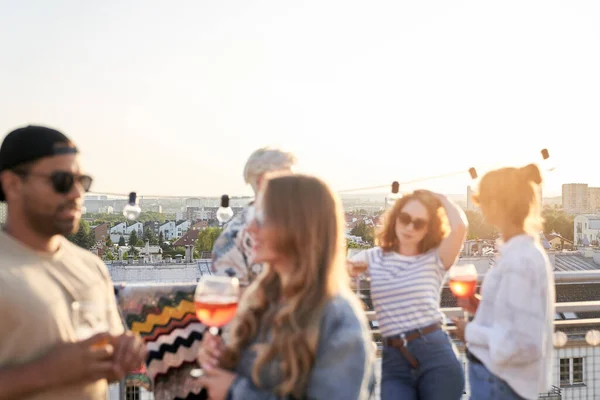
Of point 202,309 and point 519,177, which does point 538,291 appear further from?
point 202,309

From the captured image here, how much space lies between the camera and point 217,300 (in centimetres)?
209

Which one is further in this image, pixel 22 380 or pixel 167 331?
pixel 167 331

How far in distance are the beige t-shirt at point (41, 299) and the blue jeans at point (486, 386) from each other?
51.6 inches

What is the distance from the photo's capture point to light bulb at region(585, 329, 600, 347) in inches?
169

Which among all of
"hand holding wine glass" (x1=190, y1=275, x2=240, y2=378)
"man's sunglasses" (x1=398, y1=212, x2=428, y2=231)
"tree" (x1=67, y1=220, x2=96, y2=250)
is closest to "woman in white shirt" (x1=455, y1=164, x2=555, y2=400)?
"man's sunglasses" (x1=398, y1=212, x2=428, y2=231)

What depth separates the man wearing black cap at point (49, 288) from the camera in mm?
1788

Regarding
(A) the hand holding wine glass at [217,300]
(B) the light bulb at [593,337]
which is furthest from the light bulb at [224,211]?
(B) the light bulb at [593,337]

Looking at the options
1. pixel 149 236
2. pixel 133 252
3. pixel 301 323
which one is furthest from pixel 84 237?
pixel 301 323

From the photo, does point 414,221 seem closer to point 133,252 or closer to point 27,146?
point 27,146

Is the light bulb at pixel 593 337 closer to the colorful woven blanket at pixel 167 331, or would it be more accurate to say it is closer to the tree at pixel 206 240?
the colorful woven blanket at pixel 167 331

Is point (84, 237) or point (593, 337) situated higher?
point (593, 337)

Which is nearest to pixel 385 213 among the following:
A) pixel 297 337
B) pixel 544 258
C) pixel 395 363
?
pixel 395 363

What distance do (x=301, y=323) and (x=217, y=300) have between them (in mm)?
438

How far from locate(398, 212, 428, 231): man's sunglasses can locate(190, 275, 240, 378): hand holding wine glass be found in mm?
1115
